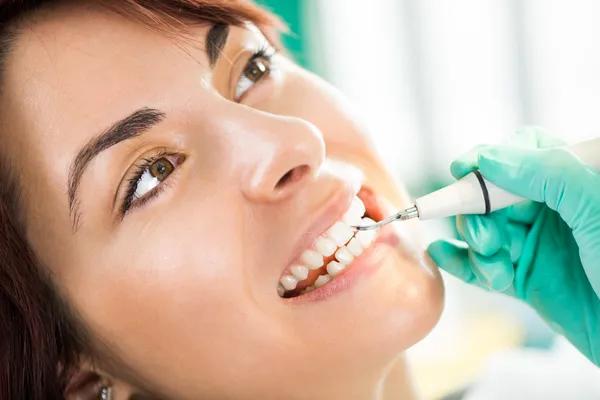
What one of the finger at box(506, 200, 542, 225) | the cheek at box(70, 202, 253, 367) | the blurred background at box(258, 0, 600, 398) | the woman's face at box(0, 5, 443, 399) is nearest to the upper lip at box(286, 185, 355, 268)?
the woman's face at box(0, 5, 443, 399)

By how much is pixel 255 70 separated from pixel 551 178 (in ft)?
1.87

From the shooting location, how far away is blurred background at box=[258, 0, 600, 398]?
2.71 m

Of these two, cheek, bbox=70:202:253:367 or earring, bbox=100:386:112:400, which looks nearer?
cheek, bbox=70:202:253:367

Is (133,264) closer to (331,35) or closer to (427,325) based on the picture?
(427,325)

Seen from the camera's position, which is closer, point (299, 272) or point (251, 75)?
point (299, 272)

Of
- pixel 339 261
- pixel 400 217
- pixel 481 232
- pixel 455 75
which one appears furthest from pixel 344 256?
pixel 455 75

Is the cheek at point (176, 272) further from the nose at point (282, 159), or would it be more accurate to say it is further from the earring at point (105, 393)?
the earring at point (105, 393)

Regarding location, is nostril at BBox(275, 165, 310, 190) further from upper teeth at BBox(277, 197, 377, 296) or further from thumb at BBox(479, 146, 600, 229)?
thumb at BBox(479, 146, 600, 229)

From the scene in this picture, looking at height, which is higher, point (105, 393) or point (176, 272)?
point (176, 272)

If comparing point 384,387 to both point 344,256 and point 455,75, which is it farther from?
point 455,75

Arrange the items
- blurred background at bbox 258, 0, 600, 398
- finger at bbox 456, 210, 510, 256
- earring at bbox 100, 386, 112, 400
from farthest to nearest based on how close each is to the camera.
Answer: blurred background at bbox 258, 0, 600, 398, earring at bbox 100, 386, 112, 400, finger at bbox 456, 210, 510, 256

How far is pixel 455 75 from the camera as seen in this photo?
3.12 m

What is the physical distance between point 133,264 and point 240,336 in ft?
0.68

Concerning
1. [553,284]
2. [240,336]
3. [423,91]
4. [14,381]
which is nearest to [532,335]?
[553,284]
